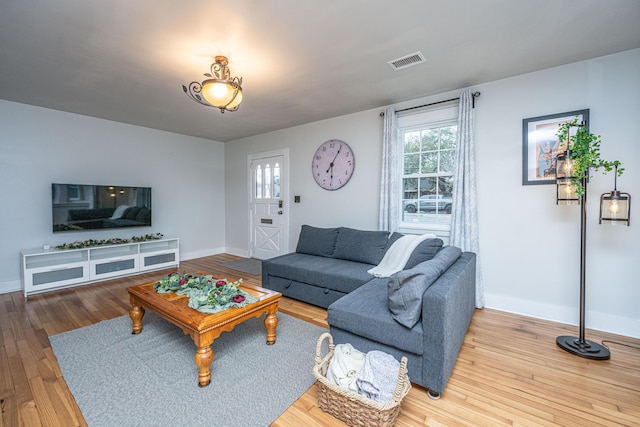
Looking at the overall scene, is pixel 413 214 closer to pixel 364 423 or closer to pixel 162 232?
pixel 364 423

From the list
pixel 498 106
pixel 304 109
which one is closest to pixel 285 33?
pixel 304 109

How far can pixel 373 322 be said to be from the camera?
6.14 feet

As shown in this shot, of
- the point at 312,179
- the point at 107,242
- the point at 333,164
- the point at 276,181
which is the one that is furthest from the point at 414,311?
the point at 107,242

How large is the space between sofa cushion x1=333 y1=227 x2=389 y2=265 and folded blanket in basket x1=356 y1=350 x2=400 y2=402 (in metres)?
1.71

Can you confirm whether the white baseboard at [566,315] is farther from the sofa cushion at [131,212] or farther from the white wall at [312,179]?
the sofa cushion at [131,212]

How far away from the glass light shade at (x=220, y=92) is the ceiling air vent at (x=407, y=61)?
1.53 m

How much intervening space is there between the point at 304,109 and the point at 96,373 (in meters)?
3.66

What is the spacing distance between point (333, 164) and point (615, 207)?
10.5ft

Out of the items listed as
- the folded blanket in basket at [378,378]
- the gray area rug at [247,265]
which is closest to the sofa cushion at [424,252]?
the folded blanket in basket at [378,378]

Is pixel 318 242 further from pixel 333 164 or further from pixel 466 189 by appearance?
pixel 466 189

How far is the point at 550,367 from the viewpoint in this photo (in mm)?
2035

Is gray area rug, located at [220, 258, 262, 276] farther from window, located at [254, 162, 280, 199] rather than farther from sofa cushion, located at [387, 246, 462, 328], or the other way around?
sofa cushion, located at [387, 246, 462, 328]

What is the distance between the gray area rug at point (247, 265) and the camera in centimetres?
463

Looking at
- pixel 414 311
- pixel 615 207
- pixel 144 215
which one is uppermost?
pixel 615 207
